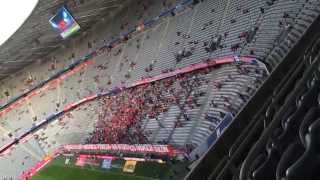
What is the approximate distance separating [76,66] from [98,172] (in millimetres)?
15935

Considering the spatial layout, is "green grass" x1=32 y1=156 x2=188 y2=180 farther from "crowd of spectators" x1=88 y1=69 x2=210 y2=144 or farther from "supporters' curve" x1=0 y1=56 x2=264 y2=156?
"supporters' curve" x1=0 y1=56 x2=264 y2=156

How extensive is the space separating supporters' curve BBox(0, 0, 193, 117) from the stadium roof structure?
7.98ft

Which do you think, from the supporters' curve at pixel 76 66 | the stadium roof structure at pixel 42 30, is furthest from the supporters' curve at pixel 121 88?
the stadium roof structure at pixel 42 30

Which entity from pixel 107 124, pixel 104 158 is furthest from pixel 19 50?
pixel 104 158

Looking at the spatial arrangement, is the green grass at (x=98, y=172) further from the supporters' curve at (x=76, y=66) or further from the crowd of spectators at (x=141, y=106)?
the supporters' curve at (x=76, y=66)

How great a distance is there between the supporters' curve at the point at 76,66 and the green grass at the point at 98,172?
928 centimetres

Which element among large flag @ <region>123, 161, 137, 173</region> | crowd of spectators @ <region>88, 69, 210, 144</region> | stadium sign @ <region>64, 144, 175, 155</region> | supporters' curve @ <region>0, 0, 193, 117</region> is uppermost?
supporters' curve @ <region>0, 0, 193, 117</region>

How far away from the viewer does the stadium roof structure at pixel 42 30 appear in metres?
31.9

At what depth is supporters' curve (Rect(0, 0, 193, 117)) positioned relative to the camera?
102ft

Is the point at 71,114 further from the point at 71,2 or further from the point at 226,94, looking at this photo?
the point at 226,94

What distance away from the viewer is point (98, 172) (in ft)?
78.4

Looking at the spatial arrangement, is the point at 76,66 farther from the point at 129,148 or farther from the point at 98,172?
the point at 129,148

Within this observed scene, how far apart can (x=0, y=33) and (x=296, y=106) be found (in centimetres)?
2941

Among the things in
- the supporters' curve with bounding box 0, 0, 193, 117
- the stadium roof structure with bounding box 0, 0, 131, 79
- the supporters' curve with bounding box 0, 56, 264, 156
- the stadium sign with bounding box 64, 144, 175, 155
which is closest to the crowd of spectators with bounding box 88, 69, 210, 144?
the supporters' curve with bounding box 0, 56, 264, 156
